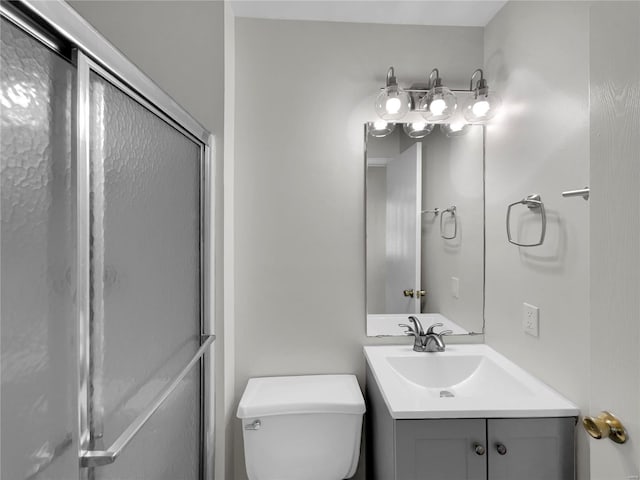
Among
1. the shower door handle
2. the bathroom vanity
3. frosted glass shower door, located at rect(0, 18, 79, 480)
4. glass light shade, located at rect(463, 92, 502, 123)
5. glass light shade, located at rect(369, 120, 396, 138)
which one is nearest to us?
frosted glass shower door, located at rect(0, 18, 79, 480)

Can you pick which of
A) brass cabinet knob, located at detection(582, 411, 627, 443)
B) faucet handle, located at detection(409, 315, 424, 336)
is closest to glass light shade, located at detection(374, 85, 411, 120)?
faucet handle, located at detection(409, 315, 424, 336)

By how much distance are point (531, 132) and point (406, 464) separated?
4.00 ft

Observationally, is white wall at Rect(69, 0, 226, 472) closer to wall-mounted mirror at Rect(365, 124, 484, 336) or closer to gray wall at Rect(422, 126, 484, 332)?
wall-mounted mirror at Rect(365, 124, 484, 336)

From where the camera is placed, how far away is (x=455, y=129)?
1.72 m

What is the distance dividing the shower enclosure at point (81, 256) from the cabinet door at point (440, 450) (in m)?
0.68

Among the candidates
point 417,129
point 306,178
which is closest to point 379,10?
point 417,129

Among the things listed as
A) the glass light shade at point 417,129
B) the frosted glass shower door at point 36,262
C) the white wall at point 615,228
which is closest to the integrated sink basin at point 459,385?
the white wall at point 615,228

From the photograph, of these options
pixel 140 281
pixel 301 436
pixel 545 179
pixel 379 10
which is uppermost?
pixel 379 10

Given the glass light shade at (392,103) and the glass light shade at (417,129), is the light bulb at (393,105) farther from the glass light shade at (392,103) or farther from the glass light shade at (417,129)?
the glass light shade at (417,129)

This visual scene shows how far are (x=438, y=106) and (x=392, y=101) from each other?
0.65ft

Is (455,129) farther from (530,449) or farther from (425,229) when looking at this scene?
(530,449)

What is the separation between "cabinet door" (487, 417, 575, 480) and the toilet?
1.58ft

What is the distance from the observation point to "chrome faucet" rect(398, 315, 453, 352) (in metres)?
1.62

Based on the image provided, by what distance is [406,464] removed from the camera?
109 centimetres
